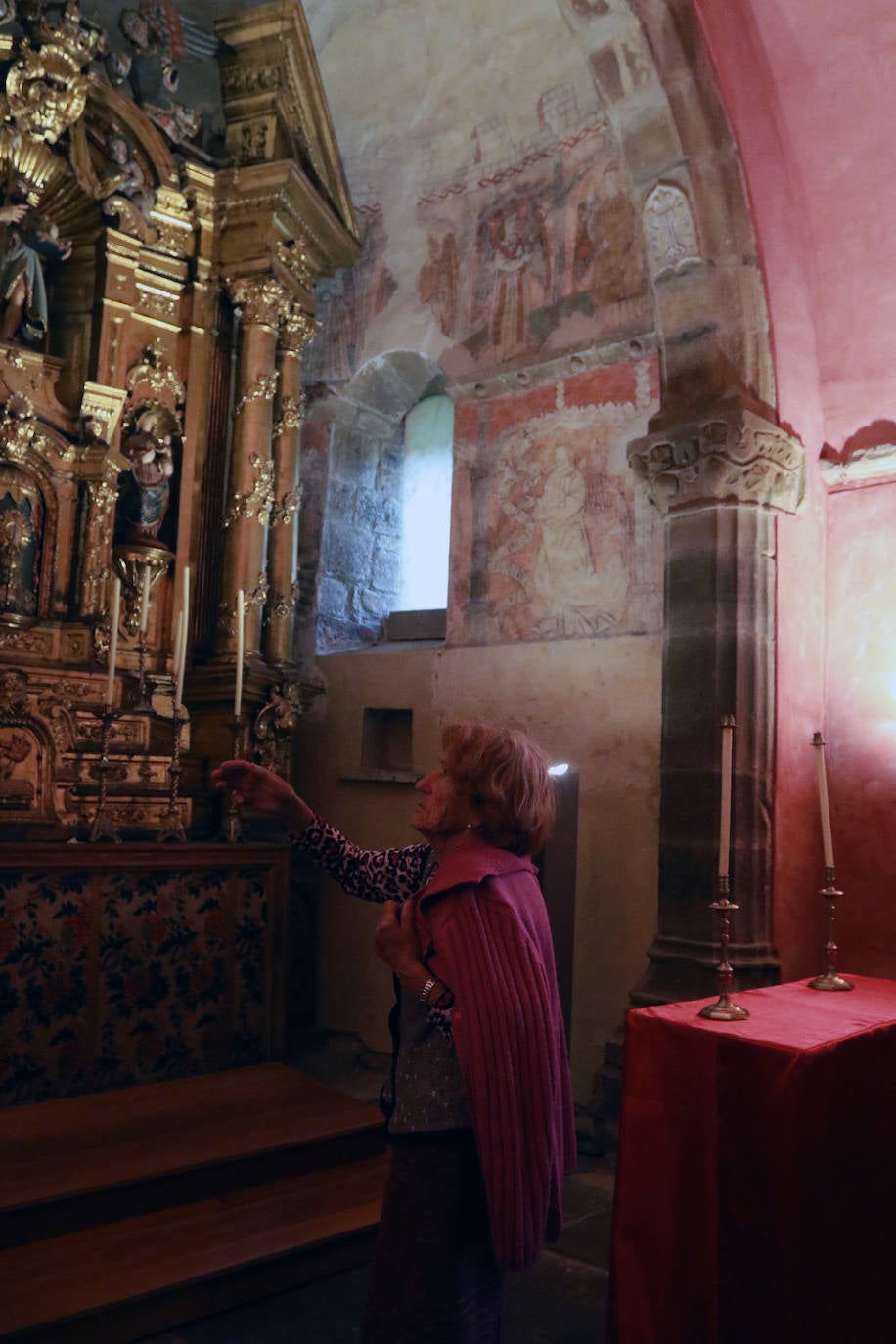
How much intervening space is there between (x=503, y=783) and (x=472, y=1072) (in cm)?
56

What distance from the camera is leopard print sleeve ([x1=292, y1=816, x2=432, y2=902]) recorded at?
2.70 metres

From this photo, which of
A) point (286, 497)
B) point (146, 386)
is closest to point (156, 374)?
point (146, 386)

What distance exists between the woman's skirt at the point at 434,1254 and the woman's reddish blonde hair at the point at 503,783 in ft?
1.94

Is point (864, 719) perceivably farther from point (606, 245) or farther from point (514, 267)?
point (514, 267)

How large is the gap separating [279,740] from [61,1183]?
11.1 ft

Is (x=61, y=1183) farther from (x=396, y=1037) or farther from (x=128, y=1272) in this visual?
(x=396, y=1037)

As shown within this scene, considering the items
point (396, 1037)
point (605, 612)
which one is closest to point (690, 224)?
point (605, 612)

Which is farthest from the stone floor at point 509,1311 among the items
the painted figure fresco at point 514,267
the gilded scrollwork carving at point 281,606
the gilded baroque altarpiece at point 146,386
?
the painted figure fresco at point 514,267

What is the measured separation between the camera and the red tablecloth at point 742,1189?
249 cm

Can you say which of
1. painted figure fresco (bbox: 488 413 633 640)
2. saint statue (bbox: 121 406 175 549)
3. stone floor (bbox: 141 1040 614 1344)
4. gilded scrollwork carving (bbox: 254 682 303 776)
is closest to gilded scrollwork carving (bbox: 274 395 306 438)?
saint statue (bbox: 121 406 175 549)

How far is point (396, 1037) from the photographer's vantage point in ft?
7.43

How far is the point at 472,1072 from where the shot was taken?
2.02 meters

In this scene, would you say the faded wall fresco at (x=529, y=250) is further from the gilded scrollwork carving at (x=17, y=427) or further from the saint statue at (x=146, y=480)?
the gilded scrollwork carving at (x=17, y=427)

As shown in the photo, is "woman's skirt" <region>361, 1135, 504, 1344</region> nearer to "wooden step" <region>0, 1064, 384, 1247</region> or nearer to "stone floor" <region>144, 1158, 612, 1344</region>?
"stone floor" <region>144, 1158, 612, 1344</region>
